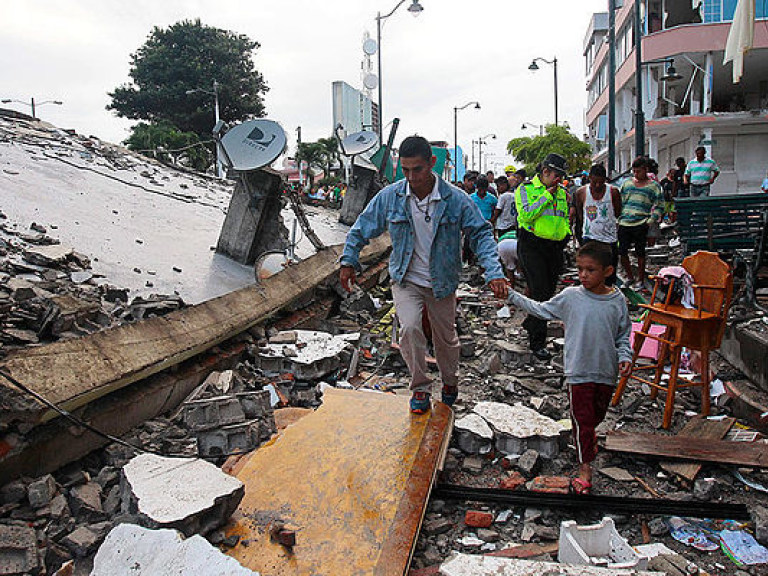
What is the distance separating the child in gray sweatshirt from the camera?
3.40m

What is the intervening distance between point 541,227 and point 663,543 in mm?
3256

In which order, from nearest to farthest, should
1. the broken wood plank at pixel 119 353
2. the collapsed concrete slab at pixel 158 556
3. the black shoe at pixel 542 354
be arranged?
the collapsed concrete slab at pixel 158 556
the broken wood plank at pixel 119 353
the black shoe at pixel 542 354

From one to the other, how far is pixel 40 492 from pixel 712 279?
4557 millimetres

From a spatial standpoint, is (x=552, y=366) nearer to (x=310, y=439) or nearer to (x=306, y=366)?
(x=306, y=366)

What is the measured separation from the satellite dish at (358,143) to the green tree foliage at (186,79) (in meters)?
29.0

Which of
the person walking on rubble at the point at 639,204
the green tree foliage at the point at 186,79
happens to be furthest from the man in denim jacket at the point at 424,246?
the green tree foliage at the point at 186,79

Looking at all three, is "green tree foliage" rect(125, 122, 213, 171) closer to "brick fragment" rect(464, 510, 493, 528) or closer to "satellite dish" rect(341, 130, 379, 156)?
"satellite dish" rect(341, 130, 379, 156)

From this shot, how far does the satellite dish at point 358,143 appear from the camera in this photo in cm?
1406

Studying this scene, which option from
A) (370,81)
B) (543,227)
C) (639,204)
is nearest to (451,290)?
(543,227)

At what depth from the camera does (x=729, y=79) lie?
86.0 ft

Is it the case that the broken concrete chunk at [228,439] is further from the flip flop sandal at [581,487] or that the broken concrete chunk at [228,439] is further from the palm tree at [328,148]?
the palm tree at [328,148]

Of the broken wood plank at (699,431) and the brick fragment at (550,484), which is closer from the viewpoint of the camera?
the brick fragment at (550,484)

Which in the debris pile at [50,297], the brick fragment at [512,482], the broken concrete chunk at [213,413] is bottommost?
the brick fragment at [512,482]

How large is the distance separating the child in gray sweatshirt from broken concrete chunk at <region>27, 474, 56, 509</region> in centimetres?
274
